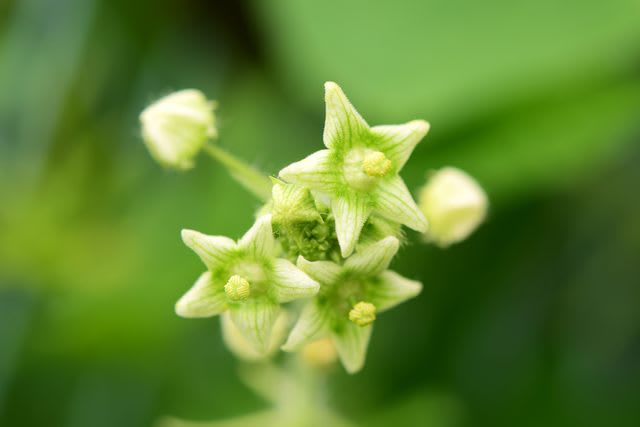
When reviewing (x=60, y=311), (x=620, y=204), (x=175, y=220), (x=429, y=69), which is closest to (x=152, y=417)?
(x=60, y=311)

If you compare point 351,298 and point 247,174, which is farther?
point 247,174

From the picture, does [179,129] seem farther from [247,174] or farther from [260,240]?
[260,240]

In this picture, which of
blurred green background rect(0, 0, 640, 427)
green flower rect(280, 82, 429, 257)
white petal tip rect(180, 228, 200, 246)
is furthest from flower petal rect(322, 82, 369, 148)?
blurred green background rect(0, 0, 640, 427)

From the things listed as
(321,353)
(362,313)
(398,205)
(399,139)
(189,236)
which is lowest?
(321,353)

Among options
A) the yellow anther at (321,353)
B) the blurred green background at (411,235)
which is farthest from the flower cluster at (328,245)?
the blurred green background at (411,235)

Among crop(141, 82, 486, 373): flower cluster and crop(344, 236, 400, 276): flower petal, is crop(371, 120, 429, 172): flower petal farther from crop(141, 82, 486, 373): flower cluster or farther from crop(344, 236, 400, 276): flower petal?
crop(344, 236, 400, 276): flower petal

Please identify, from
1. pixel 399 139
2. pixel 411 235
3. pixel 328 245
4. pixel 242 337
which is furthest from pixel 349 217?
pixel 411 235

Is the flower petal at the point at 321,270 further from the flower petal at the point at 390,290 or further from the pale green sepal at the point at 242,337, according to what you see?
the pale green sepal at the point at 242,337
